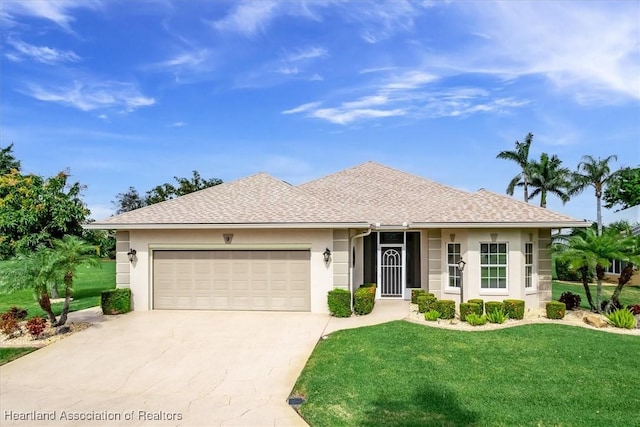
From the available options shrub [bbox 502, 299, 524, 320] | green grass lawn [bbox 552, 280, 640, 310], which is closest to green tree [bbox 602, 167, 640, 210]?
green grass lawn [bbox 552, 280, 640, 310]

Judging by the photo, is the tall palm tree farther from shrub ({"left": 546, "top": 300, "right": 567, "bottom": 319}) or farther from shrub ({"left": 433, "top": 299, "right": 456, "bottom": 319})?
shrub ({"left": 433, "top": 299, "right": 456, "bottom": 319})

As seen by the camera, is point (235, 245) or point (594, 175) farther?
point (594, 175)

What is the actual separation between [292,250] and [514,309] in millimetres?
7070

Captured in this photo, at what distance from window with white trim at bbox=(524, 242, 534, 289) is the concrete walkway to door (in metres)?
5.04

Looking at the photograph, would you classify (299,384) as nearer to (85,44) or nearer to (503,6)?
(503,6)

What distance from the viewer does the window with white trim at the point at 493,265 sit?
14.4m

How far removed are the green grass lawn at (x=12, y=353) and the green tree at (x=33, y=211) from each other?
949 centimetres

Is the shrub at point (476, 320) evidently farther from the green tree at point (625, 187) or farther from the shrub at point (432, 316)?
the green tree at point (625, 187)

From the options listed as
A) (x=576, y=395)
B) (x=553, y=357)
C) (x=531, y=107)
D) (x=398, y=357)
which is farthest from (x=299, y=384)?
(x=531, y=107)

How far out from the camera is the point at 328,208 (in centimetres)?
1521

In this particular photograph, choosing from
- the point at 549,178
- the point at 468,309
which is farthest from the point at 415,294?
the point at 549,178

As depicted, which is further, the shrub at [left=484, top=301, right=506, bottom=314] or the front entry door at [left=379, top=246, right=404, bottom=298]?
the front entry door at [left=379, top=246, right=404, bottom=298]

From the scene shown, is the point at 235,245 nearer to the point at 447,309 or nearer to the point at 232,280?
the point at 232,280

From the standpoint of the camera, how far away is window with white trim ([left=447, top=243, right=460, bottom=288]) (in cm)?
1491
